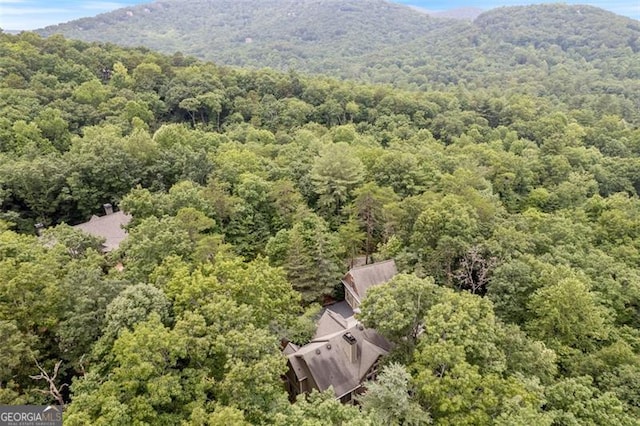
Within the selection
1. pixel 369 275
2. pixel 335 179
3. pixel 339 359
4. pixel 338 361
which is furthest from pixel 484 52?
pixel 338 361

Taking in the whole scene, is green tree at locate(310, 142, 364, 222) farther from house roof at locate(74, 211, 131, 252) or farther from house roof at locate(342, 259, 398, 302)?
house roof at locate(74, 211, 131, 252)

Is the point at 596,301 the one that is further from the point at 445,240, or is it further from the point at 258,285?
the point at 258,285

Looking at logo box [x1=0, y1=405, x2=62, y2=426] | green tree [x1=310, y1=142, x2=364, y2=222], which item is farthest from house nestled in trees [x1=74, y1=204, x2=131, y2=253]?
logo box [x1=0, y1=405, x2=62, y2=426]

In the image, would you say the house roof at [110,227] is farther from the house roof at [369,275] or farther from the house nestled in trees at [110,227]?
the house roof at [369,275]

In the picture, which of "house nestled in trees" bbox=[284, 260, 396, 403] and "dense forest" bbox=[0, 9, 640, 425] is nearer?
"dense forest" bbox=[0, 9, 640, 425]

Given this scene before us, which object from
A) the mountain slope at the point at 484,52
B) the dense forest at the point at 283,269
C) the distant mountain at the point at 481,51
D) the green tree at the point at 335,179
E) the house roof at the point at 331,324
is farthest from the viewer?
the distant mountain at the point at 481,51

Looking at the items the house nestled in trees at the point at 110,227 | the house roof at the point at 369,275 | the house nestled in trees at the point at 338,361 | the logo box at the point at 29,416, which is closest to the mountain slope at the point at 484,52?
the house roof at the point at 369,275
